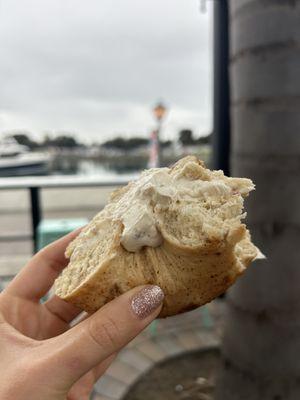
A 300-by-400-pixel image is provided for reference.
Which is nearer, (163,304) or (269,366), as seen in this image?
(163,304)

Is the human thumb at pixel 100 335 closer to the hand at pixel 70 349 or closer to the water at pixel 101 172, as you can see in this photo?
the hand at pixel 70 349

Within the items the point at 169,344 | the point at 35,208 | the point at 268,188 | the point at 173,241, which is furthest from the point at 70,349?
the point at 35,208

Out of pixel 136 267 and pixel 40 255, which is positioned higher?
pixel 136 267

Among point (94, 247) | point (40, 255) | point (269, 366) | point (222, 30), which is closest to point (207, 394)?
point (269, 366)

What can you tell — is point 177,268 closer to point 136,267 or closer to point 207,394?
point 136,267

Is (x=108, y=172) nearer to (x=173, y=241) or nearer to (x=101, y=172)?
(x=101, y=172)

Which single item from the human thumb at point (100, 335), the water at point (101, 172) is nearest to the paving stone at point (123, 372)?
the water at point (101, 172)
